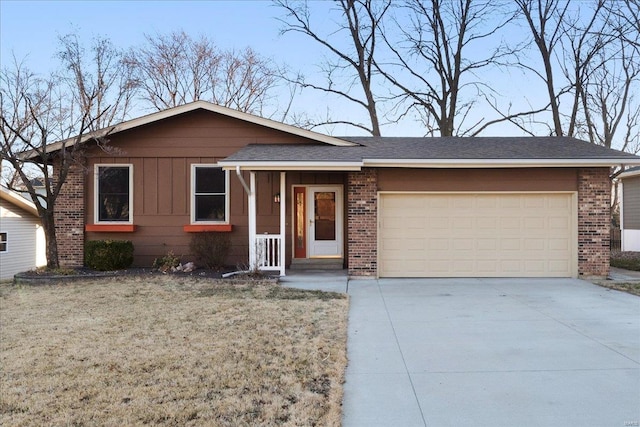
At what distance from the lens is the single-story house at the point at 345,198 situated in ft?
35.9

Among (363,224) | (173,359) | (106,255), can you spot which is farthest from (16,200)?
(173,359)

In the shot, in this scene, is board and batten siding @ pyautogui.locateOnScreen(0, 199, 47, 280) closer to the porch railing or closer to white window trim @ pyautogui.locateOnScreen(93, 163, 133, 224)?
white window trim @ pyautogui.locateOnScreen(93, 163, 133, 224)

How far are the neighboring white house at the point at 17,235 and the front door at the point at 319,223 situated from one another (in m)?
11.5

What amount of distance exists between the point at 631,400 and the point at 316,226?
918 centimetres

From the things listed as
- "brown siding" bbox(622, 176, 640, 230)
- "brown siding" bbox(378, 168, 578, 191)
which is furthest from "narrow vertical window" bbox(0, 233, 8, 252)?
"brown siding" bbox(622, 176, 640, 230)

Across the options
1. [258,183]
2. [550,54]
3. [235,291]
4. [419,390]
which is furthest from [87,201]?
[550,54]

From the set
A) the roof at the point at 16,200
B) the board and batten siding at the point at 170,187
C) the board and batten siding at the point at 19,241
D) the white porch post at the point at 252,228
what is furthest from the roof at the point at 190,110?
the board and batten siding at the point at 19,241

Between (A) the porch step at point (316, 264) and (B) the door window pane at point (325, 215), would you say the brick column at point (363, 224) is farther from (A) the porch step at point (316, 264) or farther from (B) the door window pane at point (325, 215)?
A: (B) the door window pane at point (325, 215)

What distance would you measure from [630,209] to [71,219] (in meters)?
20.2

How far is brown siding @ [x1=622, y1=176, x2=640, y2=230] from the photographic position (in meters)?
19.2

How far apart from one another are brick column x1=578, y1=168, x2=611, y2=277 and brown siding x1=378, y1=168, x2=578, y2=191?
28cm

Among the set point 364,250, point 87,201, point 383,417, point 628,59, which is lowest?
point 383,417

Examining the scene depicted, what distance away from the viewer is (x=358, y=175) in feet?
36.0

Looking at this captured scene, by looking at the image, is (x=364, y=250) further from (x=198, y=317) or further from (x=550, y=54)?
(x=550, y=54)
